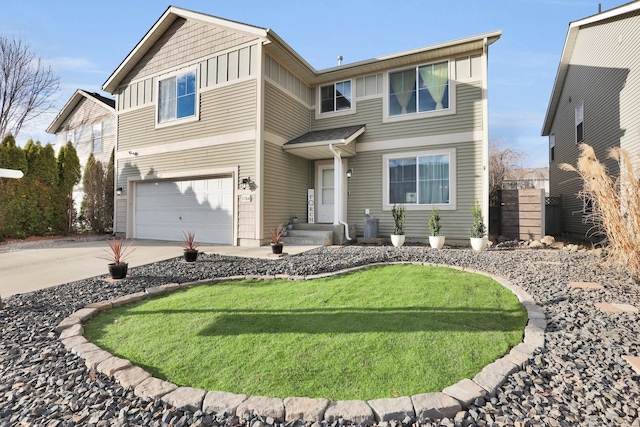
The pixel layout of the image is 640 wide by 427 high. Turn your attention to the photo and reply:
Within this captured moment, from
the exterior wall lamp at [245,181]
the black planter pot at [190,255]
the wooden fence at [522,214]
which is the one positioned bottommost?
the black planter pot at [190,255]

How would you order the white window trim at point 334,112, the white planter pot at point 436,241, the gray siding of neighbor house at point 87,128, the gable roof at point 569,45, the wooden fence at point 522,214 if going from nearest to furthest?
the white planter pot at point 436,241 → the gable roof at point 569,45 → the wooden fence at point 522,214 → the white window trim at point 334,112 → the gray siding of neighbor house at point 87,128

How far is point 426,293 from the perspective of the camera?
147 inches

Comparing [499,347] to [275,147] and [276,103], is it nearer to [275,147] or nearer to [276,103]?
[275,147]

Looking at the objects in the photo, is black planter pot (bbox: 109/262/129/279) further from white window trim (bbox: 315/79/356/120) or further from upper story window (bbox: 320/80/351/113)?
upper story window (bbox: 320/80/351/113)

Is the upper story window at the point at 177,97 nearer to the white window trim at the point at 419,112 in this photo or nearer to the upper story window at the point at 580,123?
the white window trim at the point at 419,112

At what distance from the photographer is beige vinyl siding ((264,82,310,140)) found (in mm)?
8547

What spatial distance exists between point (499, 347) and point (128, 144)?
41.1 feet

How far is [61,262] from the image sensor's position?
6004mm

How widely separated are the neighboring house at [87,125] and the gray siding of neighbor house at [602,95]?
62.1 ft

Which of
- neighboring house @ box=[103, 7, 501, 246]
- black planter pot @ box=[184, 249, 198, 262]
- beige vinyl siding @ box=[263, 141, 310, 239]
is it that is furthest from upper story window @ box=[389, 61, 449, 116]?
black planter pot @ box=[184, 249, 198, 262]

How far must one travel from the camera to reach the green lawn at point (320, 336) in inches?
76.9

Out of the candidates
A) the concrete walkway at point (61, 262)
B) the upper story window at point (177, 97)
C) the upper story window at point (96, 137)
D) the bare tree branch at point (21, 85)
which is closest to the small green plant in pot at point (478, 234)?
the concrete walkway at point (61, 262)

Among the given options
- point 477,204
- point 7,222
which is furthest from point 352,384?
Answer: point 7,222

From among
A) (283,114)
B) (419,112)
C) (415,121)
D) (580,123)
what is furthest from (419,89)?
(580,123)
